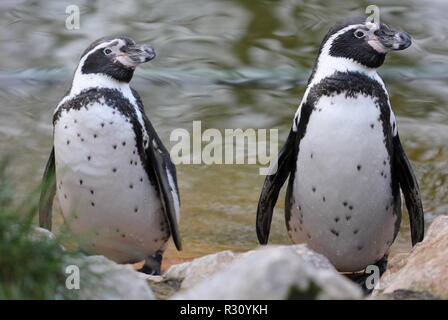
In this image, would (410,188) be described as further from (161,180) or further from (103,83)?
(103,83)

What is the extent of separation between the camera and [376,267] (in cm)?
509

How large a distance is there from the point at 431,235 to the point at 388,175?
712 millimetres

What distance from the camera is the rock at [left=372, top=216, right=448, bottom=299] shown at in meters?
3.66

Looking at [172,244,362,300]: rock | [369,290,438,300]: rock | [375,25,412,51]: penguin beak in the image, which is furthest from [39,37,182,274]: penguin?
[172,244,362,300]: rock

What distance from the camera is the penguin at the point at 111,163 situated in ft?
16.0

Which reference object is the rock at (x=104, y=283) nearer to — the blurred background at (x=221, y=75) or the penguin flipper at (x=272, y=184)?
the penguin flipper at (x=272, y=184)

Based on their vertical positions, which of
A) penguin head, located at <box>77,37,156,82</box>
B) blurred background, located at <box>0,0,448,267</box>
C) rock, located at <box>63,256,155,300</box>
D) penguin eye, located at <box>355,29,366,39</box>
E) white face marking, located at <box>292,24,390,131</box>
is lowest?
blurred background, located at <box>0,0,448,267</box>

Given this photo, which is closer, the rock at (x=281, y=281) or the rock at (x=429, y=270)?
the rock at (x=281, y=281)

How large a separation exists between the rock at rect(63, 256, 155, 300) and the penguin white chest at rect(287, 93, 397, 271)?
5.50 feet

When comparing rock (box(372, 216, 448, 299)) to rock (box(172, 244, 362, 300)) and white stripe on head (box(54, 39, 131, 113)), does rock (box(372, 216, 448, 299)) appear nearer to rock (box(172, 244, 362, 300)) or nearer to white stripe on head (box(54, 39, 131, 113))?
rock (box(172, 244, 362, 300))

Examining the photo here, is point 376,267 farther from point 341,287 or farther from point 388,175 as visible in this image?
point 341,287

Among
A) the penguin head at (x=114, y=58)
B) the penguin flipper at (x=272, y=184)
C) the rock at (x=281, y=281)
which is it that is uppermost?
the rock at (x=281, y=281)

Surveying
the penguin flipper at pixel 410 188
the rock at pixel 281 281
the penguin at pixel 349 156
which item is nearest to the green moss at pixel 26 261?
the rock at pixel 281 281

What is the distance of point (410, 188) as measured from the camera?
508cm
